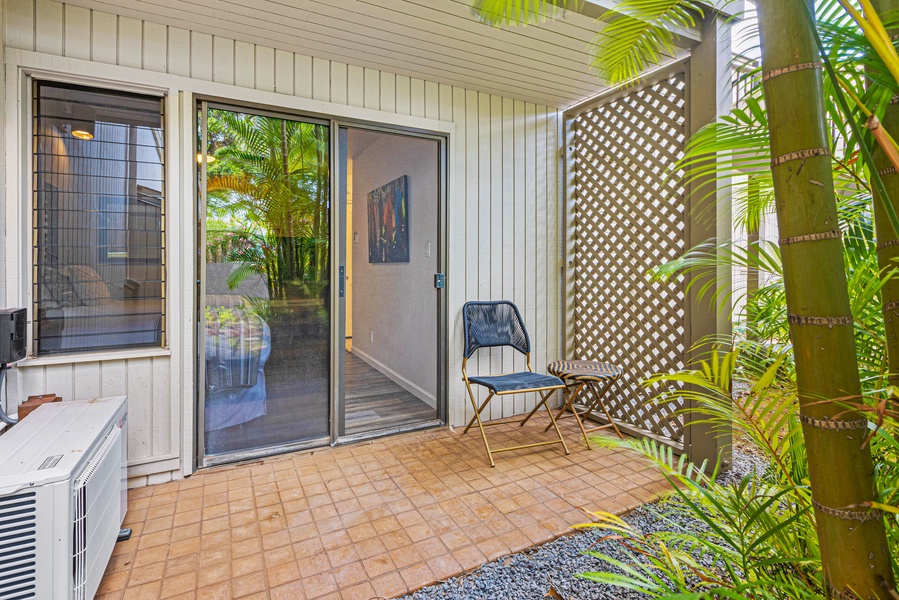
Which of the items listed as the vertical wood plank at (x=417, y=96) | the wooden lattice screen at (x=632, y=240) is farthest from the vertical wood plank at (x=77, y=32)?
the wooden lattice screen at (x=632, y=240)

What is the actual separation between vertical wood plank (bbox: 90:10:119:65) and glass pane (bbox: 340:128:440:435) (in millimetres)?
1276

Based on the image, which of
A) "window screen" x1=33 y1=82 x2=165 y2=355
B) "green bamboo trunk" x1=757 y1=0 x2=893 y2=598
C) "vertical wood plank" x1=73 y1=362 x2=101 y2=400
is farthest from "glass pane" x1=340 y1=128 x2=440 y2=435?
"green bamboo trunk" x1=757 y1=0 x2=893 y2=598

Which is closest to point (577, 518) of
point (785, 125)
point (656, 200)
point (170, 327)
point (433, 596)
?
point (433, 596)

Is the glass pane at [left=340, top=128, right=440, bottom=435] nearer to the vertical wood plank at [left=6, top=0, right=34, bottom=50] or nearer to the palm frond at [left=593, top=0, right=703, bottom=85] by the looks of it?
the vertical wood plank at [left=6, top=0, right=34, bottom=50]

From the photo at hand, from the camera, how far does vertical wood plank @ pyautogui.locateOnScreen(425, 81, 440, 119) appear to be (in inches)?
127

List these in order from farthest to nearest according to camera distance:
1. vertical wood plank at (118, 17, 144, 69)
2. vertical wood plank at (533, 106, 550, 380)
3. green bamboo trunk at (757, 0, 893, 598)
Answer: vertical wood plank at (533, 106, 550, 380)
vertical wood plank at (118, 17, 144, 69)
green bamboo trunk at (757, 0, 893, 598)

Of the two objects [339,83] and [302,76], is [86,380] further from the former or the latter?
[339,83]

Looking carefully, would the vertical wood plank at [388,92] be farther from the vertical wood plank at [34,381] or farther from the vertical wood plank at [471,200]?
the vertical wood plank at [34,381]

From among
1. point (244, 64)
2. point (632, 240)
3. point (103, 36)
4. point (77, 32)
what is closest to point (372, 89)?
point (244, 64)

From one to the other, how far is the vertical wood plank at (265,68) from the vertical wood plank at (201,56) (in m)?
0.25

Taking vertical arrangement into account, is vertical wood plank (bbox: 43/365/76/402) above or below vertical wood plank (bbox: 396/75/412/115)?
below

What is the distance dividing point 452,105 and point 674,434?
9.22ft

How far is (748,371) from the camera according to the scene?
4.81 ft

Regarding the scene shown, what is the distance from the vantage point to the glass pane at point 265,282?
2662 millimetres
